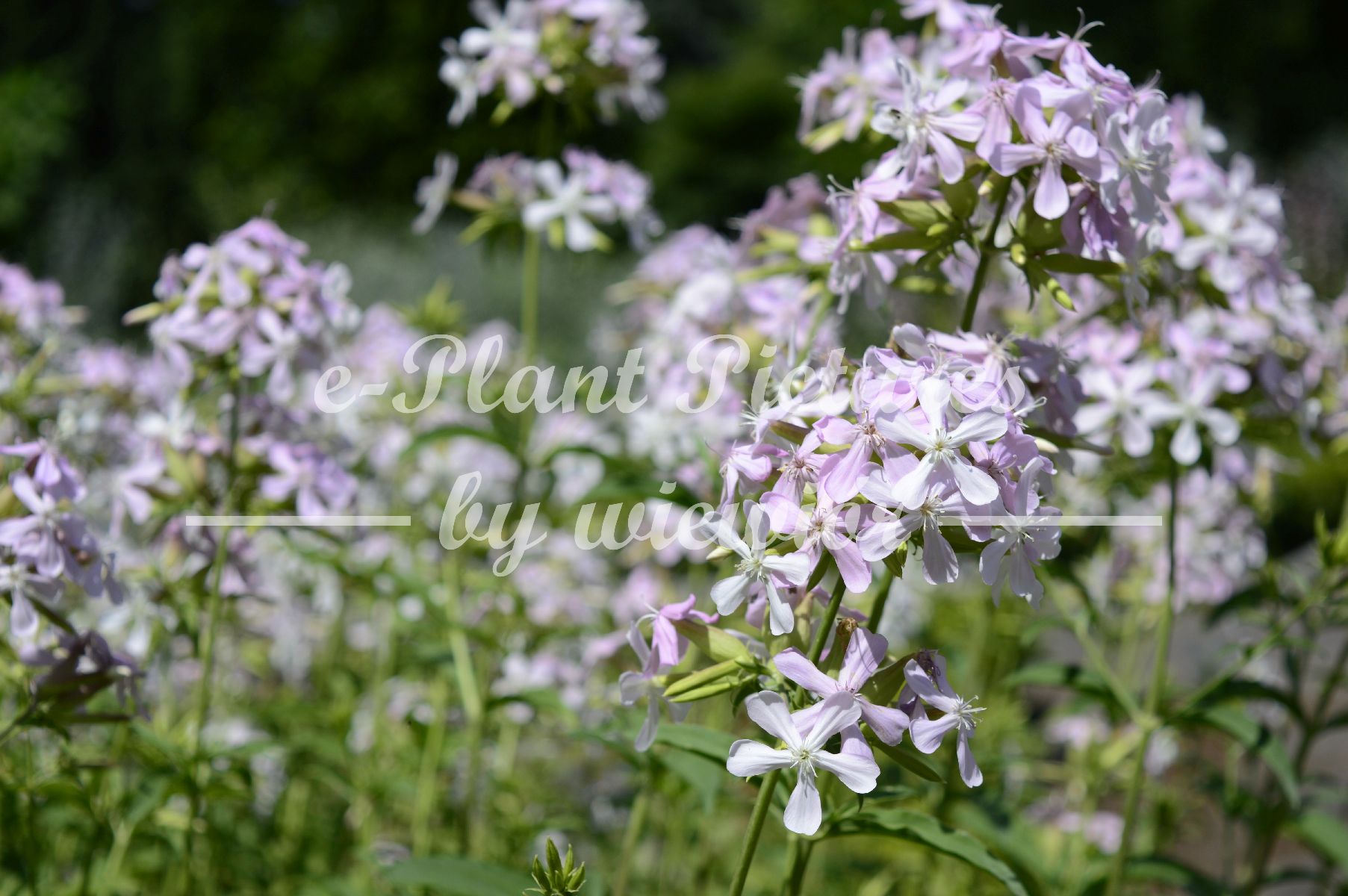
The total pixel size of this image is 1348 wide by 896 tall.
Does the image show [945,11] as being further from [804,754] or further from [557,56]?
[804,754]

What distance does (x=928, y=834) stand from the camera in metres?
1.07

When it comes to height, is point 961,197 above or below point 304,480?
above

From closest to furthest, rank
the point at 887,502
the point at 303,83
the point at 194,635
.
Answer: the point at 887,502, the point at 194,635, the point at 303,83

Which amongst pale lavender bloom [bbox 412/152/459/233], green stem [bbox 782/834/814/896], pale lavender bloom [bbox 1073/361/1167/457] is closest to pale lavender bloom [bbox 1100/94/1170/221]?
pale lavender bloom [bbox 1073/361/1167/457]

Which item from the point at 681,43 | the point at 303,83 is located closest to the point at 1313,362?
the point at 303,83

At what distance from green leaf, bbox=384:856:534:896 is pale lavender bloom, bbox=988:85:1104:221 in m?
0.89

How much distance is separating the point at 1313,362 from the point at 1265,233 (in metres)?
0.36

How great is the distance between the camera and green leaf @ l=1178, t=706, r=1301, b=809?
1.47 metres

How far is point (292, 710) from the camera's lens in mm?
2043

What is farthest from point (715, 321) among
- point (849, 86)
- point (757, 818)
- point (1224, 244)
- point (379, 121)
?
point (379, 121)

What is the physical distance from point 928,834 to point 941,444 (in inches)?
15.9

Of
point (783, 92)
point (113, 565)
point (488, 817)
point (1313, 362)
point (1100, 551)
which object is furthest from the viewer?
point (783, 92)

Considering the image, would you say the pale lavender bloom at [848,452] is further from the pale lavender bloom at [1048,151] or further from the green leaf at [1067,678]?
the green leaf at [1067,678]

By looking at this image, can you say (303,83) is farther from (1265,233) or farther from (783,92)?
(1265,233)
